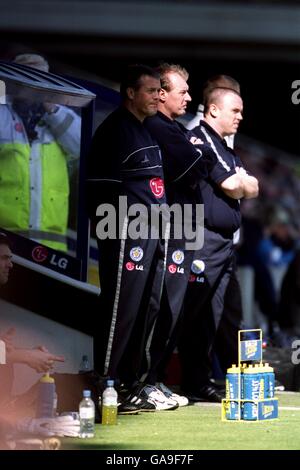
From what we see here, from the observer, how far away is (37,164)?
8.80 meters

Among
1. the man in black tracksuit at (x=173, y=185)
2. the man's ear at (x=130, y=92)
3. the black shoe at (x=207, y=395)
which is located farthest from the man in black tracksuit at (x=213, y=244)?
the man's ear at (x=130, y=92)

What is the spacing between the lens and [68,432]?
6.43m

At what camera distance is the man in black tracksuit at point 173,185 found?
782 cm

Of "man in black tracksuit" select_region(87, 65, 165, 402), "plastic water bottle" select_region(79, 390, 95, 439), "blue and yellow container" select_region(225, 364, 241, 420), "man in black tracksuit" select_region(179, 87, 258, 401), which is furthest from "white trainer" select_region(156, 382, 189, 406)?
"plastic water bottle" select_region(79, 390, 95, 439)

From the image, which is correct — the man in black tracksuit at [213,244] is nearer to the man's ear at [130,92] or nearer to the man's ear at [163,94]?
the man's ear at [163,94]

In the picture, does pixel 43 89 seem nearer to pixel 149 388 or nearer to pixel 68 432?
pixel 149 388

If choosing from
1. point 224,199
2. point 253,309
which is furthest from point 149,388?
point 253,309

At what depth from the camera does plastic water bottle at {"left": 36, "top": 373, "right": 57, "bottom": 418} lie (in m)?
6.62

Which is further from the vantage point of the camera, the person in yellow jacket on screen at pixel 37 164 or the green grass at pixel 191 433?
the person in yellow jacket on screen at pixel 37 164

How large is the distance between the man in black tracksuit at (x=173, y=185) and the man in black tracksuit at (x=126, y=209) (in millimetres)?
181

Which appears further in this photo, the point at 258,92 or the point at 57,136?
the point at 258,92

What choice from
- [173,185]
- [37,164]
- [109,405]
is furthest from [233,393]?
[37,164]

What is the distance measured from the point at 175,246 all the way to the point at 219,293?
761 mm

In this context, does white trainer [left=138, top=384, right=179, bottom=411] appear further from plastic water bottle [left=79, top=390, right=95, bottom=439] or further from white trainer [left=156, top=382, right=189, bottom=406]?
plastic water bottle [left=79, top=390, right=95, bottom=439]
